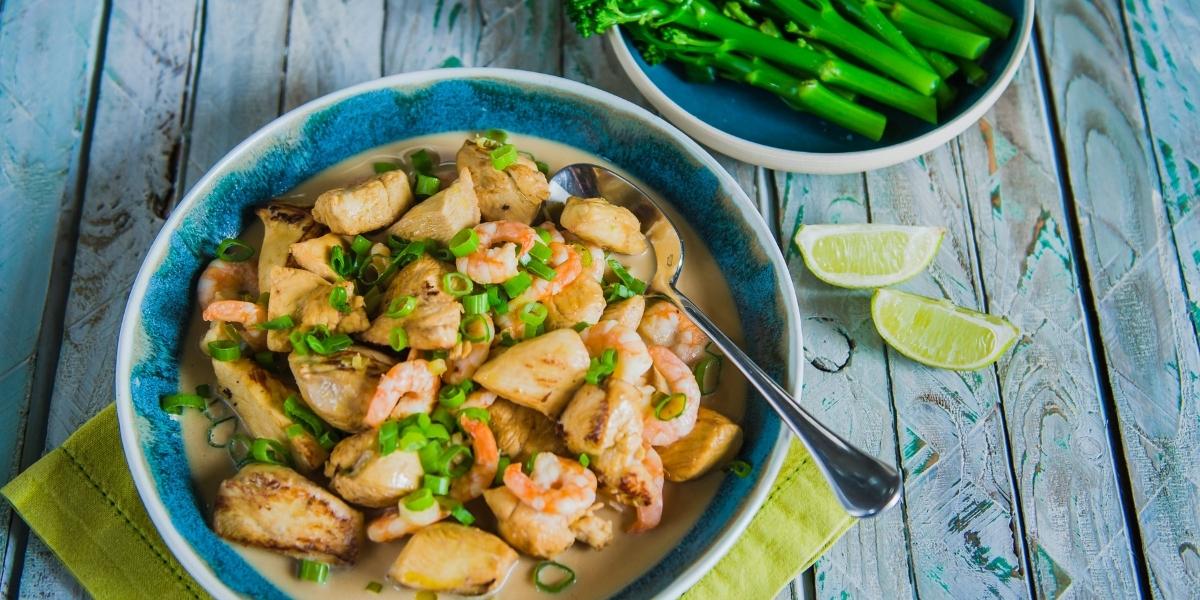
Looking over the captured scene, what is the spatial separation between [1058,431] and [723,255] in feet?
4.26

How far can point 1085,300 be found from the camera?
3.29 meters

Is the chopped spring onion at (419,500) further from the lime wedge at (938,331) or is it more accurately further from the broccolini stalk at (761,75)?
the broccolini stalk at (761,75)

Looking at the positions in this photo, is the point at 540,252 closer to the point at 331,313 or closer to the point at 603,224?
the point at 603,224

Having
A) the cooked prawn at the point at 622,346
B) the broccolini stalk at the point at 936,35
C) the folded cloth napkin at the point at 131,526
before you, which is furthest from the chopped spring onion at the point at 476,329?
the broccolini stalk at the point at 936,35

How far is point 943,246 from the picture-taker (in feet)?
11.0

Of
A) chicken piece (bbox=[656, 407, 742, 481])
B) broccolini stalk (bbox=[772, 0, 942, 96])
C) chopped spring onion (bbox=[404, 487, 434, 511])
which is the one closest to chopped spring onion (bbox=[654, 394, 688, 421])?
chicken piece (bbox=[656, 407, 742, 481])

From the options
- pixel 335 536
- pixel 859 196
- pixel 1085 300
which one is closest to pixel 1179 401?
pixel 1085 300

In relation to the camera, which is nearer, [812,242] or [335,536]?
[335,536]

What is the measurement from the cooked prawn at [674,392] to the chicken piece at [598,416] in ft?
0.33

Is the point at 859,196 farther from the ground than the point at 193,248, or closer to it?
closer to it

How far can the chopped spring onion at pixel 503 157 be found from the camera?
109 inches

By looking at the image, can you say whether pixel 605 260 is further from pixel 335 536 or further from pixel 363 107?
pixel 335 536

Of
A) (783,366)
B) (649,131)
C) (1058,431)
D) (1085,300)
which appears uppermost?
(649,131)

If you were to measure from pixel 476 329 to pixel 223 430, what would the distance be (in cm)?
79
